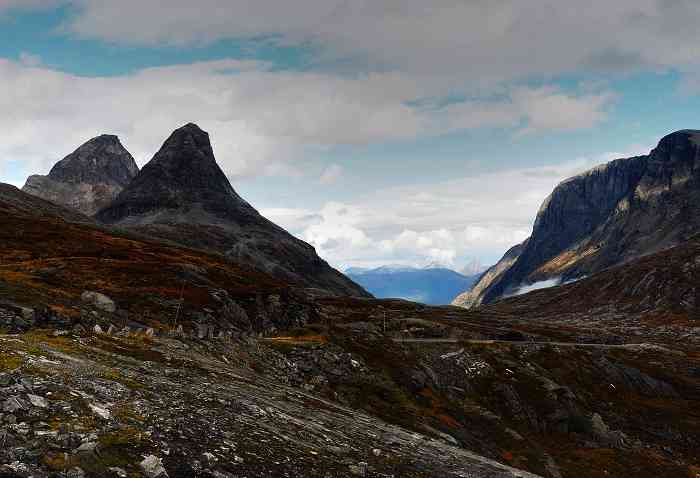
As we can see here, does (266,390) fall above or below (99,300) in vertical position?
below

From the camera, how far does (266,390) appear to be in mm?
31047

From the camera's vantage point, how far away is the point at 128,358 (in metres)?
27.6

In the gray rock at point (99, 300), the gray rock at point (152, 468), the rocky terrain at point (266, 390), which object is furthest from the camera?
the gray rock at point (99, 300)

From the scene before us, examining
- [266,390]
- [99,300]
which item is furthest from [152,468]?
[99,300]

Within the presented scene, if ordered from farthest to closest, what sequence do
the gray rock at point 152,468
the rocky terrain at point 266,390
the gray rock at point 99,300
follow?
the gray rock at point 99,300
the rocky terrain at point 266,390
the gray rock at point 152,468

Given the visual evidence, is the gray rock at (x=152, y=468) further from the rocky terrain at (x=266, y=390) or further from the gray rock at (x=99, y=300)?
the gray rock at (x=99, y=300)

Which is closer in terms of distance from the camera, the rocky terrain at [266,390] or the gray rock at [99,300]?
the rocky terrain at [266,390]

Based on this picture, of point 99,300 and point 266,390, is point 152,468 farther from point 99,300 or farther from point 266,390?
point 99,300

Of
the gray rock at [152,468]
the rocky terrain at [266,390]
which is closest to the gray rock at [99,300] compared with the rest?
the rocky terrain at [266,390]

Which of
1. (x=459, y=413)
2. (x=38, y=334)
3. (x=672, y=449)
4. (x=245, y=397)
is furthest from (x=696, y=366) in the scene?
(x=38, y=334)

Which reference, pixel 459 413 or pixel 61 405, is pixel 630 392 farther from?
pixel 61 405

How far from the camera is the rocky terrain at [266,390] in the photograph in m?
15.9

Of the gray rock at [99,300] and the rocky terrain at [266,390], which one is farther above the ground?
the gray rock at [99,300]

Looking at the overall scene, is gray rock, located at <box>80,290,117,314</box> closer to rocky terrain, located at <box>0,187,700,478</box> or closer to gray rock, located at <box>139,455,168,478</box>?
rocky terrain, located at <box>0,187,700,478</box>
